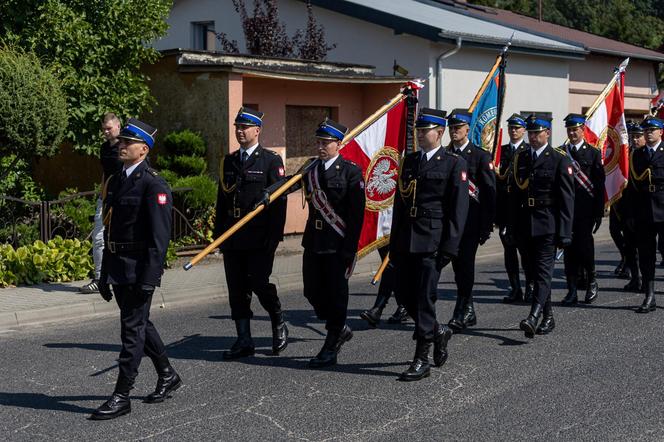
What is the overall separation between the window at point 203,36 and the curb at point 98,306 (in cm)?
1323

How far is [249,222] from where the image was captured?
7.62 metres

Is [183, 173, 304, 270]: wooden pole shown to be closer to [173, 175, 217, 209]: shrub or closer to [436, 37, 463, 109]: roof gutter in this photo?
[173, 175, 217, 209]: shrub

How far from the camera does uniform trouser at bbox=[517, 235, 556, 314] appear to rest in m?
8.52

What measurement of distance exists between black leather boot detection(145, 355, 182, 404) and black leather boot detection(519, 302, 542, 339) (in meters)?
3.26

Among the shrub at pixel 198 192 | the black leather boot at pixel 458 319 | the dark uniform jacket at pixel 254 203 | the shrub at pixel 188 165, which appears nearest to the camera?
the dark uniform jacket at pixel 254 203

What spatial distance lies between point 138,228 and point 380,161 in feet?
11.3

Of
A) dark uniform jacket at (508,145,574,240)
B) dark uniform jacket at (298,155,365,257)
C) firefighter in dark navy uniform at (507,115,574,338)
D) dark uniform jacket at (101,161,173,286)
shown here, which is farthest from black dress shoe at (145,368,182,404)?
dark uniform jacket at (508,145,574,240)

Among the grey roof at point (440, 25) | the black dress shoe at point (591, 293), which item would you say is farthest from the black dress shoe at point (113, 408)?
the grey roof at point (440, 25)

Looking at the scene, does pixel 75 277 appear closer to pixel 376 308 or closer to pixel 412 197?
pixel 376 308

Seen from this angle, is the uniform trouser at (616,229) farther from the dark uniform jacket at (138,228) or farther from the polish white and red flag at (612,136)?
the dark uniform jacket at (138,228)

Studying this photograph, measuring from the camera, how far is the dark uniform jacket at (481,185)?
8.98 meters

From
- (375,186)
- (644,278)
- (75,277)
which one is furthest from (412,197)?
(75,277)

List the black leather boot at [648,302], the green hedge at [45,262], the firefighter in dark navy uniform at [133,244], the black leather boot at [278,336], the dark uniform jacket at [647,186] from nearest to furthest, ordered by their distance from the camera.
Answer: the firefighter in dark navy uniform at [133,244]
the black leather boot at [278,336]
the black leather boot at [648,302]
the dark uniform jacket at [647,186]
the green hedge at [45,262]

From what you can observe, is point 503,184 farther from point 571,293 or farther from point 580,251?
point 571,293
